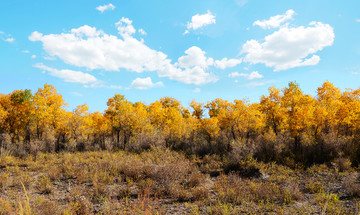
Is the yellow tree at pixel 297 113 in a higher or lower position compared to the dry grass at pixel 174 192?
higher

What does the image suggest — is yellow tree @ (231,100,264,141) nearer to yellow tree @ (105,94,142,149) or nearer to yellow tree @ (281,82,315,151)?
yellow tree @ (281,82,315,151)

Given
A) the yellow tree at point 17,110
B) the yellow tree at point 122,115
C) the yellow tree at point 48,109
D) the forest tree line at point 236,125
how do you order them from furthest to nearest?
the yellow tree at point 122,115, the yellow tree at point 17,110, the yellow tree at point 48,109, the forest tree line at point 236,125

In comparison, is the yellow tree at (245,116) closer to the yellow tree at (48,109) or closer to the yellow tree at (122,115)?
the yellow tree at (122,115)

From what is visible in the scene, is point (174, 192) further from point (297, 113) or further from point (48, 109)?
point (48, 109)

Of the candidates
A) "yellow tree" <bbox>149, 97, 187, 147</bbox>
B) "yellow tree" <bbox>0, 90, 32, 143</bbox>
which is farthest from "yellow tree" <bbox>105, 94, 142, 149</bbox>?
"yellow tree" <bbox>0, 90, 32, 143</bbox>

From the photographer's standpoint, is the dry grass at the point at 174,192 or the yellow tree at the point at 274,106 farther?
the yellow tree at the point at 274,106

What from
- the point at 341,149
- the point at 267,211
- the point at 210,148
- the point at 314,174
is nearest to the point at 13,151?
the point at 210,148

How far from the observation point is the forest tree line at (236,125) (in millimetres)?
15055

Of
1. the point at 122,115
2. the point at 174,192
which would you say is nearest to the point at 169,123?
the point at 122,115

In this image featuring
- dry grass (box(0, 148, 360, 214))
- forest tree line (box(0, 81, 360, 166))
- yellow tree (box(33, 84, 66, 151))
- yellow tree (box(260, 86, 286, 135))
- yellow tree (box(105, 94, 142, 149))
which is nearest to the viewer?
dry grass (box(0, 148, 360, 214))

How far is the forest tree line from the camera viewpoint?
15055mm

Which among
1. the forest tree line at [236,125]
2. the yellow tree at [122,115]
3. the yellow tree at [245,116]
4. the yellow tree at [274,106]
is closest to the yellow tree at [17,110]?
the forest tree line at [236,125]

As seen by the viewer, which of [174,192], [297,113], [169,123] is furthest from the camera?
[169,123]

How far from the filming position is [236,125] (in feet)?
68.7
